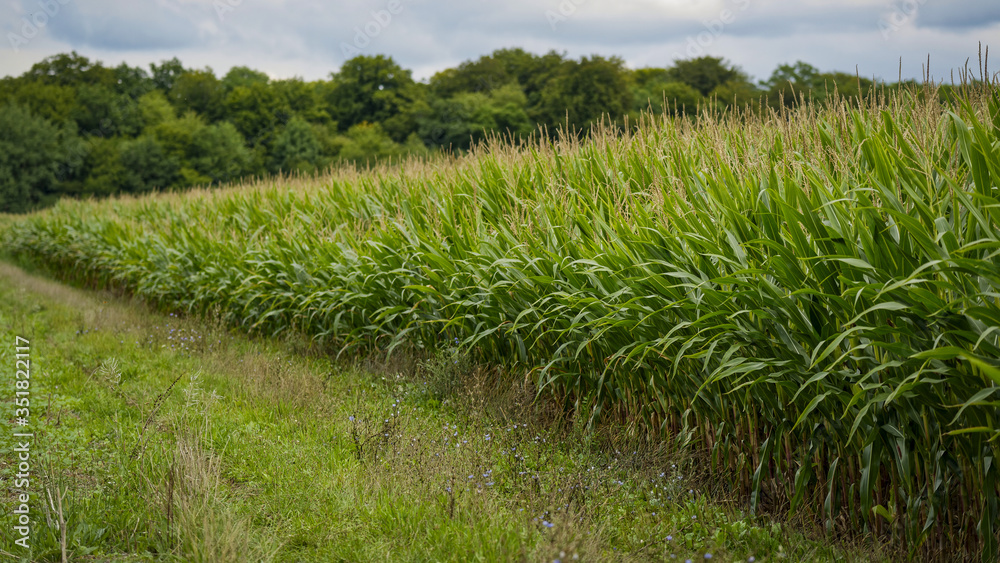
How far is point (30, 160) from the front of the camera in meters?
42.6

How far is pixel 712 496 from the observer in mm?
3479

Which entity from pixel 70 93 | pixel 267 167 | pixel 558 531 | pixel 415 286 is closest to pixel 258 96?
pixel 267 167

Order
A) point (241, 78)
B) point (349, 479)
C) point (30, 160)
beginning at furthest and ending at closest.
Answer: point (241, 78) → point (30, 160) → point (349, 479)

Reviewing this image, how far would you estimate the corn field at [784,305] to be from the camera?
2586 mm

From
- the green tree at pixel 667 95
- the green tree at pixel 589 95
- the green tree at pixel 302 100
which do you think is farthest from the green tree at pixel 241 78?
Result: the green tree at pixel 667 95

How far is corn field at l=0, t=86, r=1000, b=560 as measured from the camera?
259 centimetres

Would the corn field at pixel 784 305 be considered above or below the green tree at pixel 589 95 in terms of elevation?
below

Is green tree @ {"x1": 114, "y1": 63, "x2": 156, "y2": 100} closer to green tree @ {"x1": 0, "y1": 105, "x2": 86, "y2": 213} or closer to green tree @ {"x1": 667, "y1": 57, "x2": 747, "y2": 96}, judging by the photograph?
green tree @ {"x1": 0, "y1": 105, "x2": 86, "y2": 213}

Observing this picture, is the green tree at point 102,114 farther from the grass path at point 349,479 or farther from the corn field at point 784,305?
the corn field at point 784,305

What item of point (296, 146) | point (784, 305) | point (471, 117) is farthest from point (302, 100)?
point (784, 305)

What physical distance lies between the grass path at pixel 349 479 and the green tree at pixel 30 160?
4645 cm

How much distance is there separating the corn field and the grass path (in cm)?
36

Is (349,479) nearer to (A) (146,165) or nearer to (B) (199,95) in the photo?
(A) (146,165)

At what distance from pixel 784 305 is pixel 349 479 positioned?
2369mm
